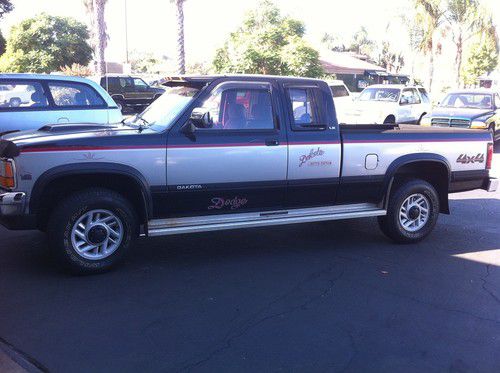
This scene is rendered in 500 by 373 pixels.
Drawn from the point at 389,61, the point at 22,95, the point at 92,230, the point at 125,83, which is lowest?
the point at 92,230

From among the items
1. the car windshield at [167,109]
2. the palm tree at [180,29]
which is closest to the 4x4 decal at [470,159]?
the car windshield at [167,109]

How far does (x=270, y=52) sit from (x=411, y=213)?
54.0 feet

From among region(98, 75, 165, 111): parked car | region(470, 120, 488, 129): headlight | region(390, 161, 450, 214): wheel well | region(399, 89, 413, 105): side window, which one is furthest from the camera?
region(98, 75, 165, 111): parked car

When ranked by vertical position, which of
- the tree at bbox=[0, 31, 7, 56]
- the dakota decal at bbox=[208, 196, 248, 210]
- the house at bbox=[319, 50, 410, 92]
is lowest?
the dakota decal at bbox=[208, 196, 248, 210]

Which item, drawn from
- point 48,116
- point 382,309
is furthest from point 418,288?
point 48,116

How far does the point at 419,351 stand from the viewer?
3.84m

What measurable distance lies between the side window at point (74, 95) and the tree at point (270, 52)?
1370 centimetres

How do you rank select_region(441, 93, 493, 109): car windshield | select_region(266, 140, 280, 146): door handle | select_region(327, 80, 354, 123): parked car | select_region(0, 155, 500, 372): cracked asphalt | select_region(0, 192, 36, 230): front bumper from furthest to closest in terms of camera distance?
select_region(327, 80, 354, 123): parked car < select_region(441, 93, 493, 109): car windshield < select_region(266, 140, 280, 146): door handle < select_region(0, 192, 36, 230): front bumper < select_region(0, 155, 500, 372): cracked asphalt

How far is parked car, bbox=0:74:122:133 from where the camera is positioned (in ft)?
26.4

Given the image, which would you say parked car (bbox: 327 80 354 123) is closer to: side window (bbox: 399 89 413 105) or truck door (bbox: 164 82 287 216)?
side window (bbox: 399 89 413 105)

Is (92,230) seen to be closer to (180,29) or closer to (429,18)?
(180,29)

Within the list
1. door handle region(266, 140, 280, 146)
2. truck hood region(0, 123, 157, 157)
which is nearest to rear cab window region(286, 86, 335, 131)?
door handle region(266, 140, 280, 146)

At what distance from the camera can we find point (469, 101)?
1619 centimetres

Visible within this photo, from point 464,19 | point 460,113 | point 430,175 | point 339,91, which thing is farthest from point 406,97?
point 464,19
